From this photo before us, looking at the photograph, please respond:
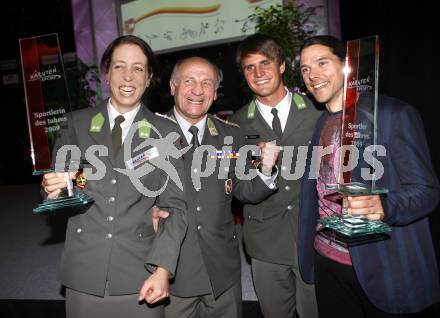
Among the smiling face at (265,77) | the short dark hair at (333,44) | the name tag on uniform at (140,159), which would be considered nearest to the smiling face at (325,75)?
the short dark hair at (333,44)

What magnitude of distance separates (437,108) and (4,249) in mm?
4812

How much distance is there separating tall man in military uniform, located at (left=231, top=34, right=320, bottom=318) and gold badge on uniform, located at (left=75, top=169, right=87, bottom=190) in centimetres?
94

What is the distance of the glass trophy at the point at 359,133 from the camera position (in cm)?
131

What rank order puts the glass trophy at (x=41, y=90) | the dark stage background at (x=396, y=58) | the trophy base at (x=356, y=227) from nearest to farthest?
the trophy base at (x=356, y=227), the glass trophy at (x=41, y=90), the dark stage background at (x=396, y=58)

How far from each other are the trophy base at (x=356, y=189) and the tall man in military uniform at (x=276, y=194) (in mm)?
577

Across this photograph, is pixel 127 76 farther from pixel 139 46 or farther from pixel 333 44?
pixel 333 44

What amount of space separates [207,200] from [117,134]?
550 millimetres

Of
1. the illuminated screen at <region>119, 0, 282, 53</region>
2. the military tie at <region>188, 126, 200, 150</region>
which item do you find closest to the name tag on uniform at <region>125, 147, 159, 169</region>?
the military tie at <region>188, 126, 200, 150</region>

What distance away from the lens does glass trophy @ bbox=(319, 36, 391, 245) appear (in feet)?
4.29

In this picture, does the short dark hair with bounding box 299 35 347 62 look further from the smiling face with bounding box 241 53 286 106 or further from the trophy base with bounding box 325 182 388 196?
the trophy base with bounding box 325 182 388 196

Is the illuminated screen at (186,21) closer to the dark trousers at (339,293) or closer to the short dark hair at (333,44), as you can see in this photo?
the short dark hair at (333,44)

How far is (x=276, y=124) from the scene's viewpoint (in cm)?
212

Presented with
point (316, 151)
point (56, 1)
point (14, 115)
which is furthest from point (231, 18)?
point (14, 115)

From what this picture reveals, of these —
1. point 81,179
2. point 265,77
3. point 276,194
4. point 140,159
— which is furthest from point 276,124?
point 81,179
